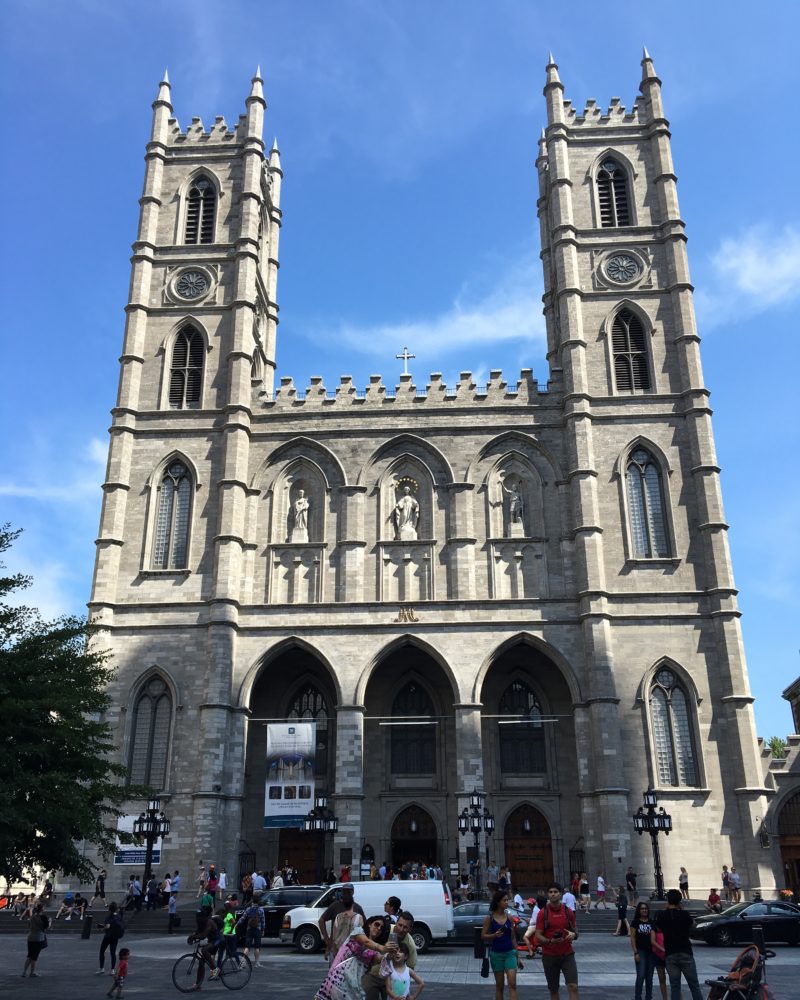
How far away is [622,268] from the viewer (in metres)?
39.3

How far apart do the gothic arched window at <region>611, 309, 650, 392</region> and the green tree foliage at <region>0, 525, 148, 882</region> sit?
990 inches

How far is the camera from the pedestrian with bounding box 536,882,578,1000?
1105 centimetres

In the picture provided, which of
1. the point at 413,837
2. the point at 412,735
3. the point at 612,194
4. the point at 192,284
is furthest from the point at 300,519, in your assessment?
the point at 612,194

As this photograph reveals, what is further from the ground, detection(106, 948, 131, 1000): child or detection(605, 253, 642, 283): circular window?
detection(605, 253, 642, 283): circular window

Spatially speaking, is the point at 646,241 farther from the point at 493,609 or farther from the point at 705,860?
the point at 705,860

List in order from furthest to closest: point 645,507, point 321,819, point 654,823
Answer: point 645,507 < point 321,819 < point 654,823

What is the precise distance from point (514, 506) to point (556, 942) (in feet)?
82.7

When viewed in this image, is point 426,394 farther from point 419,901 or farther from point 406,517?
point 419,901


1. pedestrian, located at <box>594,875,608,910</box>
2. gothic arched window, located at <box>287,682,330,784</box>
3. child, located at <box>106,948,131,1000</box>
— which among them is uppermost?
gothic arched window, located at <box>287,682,330,784</box>

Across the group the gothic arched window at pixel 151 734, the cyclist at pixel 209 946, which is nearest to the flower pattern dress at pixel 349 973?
the cyclist at pixel 209 946

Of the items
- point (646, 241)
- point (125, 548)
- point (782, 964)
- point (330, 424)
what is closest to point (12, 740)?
point (782, 964)

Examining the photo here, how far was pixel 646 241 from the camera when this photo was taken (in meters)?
39.7

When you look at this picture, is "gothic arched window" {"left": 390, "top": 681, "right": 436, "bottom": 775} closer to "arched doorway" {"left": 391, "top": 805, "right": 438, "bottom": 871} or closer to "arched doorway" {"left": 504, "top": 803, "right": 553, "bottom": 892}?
"arched doorway" {"left": 391, "top": 805, "right": 438, "bottom": 871}

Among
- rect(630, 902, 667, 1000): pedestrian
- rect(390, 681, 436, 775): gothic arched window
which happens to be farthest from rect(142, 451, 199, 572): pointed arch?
rect(630, 902, 667, 1000): pedestrian
